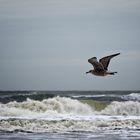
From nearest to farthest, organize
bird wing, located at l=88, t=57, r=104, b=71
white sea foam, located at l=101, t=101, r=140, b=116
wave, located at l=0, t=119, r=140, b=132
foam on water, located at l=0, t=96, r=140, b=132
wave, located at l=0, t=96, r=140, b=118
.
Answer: bird wing, located at l=88, t=57, r=104, b=71, wave, located at l=0, t=119, r=140, b=132, foam on water, located at l=0, t=96, r=140, b=132, wave, located at l=0, t=96, r=140, b=118, white sea foam, located at l=101, t=101, r=140, b=116

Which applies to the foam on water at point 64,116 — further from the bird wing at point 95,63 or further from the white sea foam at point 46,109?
the bird wing at point 95,63

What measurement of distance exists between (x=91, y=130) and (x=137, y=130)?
153 cm

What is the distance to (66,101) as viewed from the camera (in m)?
28.3

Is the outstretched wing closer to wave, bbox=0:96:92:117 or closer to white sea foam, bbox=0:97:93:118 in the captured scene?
white sea foam, bbox=0:97:93:118

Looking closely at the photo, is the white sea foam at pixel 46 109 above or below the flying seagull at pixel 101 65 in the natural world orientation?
above

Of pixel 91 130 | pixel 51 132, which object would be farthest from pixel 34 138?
pixel 91 130

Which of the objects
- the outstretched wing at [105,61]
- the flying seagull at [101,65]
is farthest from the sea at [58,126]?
the outstretched wing at [105,61]

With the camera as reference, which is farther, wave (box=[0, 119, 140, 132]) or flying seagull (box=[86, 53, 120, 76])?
wave (box=[0, 119, 140, 132])

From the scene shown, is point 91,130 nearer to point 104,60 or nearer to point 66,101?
point 104,60

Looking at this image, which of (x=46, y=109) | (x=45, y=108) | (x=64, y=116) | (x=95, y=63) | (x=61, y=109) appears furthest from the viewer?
(x=61, y=109)

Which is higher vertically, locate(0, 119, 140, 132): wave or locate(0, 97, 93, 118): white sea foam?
locate(0, 97, 93, 118): white sea foam

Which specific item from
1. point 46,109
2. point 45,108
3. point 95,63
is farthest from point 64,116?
point 95,63

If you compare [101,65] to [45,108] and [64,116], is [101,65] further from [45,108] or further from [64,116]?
[45,108]

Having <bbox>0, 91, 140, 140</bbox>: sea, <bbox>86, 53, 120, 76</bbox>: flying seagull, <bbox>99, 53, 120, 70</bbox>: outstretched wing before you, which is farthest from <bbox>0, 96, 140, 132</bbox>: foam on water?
<bbox>99, 53, 120, 70</bbox>: outstretched wing
